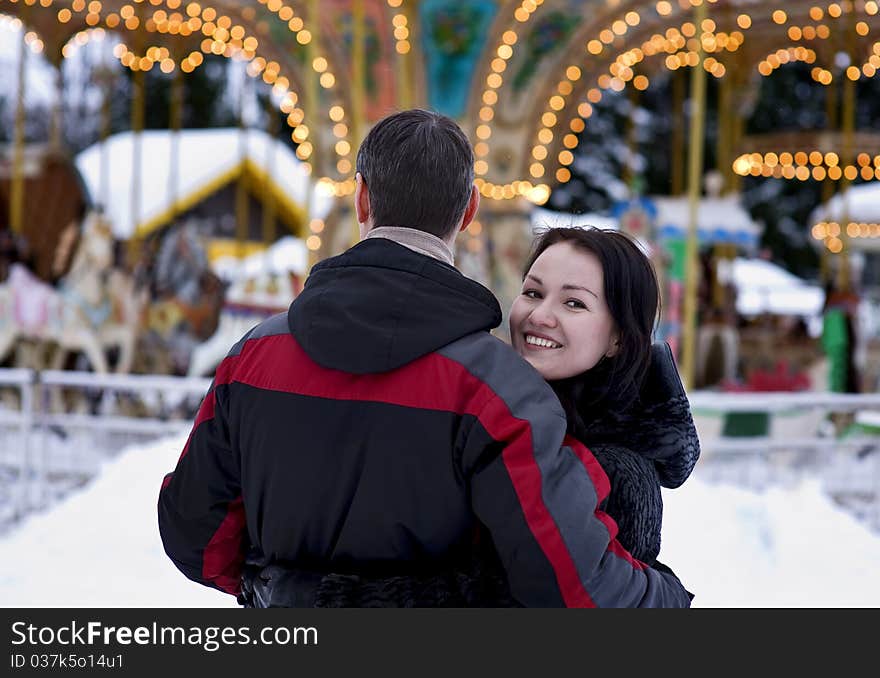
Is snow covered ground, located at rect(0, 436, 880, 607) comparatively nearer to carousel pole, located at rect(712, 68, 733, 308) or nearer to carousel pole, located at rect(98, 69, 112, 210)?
carousel pole, located at rect(712, 68, 733, 308)

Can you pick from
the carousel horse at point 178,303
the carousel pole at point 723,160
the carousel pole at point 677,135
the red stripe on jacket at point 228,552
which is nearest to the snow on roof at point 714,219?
the carousel pole at point 723,160

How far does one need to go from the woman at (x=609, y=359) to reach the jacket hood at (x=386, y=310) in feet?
0.50

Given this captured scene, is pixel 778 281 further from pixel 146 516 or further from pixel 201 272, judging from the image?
pixel 146 516

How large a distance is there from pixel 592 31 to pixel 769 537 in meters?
4.98

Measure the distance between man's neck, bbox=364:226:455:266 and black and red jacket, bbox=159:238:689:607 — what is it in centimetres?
2

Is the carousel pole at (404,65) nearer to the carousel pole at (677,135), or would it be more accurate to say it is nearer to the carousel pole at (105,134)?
the carousel pole at (105,134)

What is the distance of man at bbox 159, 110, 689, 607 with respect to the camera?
1.41 m

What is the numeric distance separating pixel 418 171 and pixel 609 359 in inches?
15.8

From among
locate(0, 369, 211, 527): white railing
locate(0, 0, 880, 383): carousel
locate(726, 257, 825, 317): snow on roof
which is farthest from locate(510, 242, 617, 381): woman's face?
locate(726, 257, 825, 317): snow on roof

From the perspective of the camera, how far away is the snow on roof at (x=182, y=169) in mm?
16312

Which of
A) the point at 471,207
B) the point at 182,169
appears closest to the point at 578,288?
the point at 471,207

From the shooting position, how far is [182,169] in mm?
16797

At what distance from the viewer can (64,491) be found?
6535mm

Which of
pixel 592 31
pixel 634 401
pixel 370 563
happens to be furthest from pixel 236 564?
pixel 592 31
